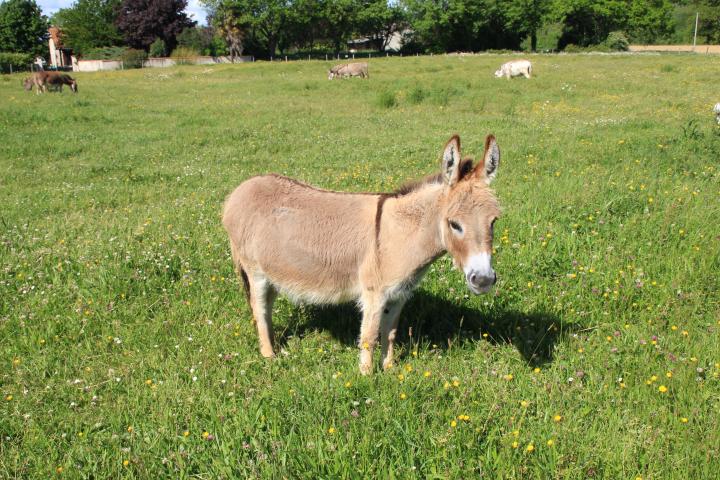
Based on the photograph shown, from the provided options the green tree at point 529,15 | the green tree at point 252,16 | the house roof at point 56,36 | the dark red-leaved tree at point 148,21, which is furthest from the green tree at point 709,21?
the house roof at point 56,36

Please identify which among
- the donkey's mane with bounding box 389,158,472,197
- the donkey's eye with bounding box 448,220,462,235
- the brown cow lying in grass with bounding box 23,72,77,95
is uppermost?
the brown cow lying in grass with bounding box 23,72,77,95

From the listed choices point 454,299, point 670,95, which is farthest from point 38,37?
point 454,299

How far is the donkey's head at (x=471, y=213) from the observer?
300 cm

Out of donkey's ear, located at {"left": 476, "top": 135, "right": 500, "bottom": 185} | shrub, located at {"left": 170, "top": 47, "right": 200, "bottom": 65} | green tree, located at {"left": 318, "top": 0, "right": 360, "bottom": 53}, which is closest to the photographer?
donkey's ear, located at {"left": 476, "top": 135, "right": 500, "bottom": 185}

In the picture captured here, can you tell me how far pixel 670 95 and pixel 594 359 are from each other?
1991 cm

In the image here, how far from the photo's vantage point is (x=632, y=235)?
5.75 meters

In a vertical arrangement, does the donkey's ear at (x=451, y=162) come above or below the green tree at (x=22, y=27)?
below

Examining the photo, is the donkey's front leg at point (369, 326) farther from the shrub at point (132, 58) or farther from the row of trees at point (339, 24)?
the row of trees at point (339, 24)

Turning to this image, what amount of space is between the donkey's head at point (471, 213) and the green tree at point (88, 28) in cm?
9335

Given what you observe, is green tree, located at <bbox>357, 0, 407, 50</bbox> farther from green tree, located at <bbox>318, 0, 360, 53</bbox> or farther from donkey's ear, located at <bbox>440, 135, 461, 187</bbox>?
donkey's ear, located at <bbox>440, 135, 461, 187</bbox>

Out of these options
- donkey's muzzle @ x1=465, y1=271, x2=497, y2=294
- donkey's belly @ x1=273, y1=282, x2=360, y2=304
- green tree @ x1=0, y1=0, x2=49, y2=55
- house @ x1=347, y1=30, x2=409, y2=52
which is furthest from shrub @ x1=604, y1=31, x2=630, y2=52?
green tree @ x1=0, y1=0, x2=49, y2=55

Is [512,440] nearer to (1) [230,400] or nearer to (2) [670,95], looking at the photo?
(1) [230,400]

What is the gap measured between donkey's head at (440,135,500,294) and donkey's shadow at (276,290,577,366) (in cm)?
129

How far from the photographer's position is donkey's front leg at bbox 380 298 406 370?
159 inches
